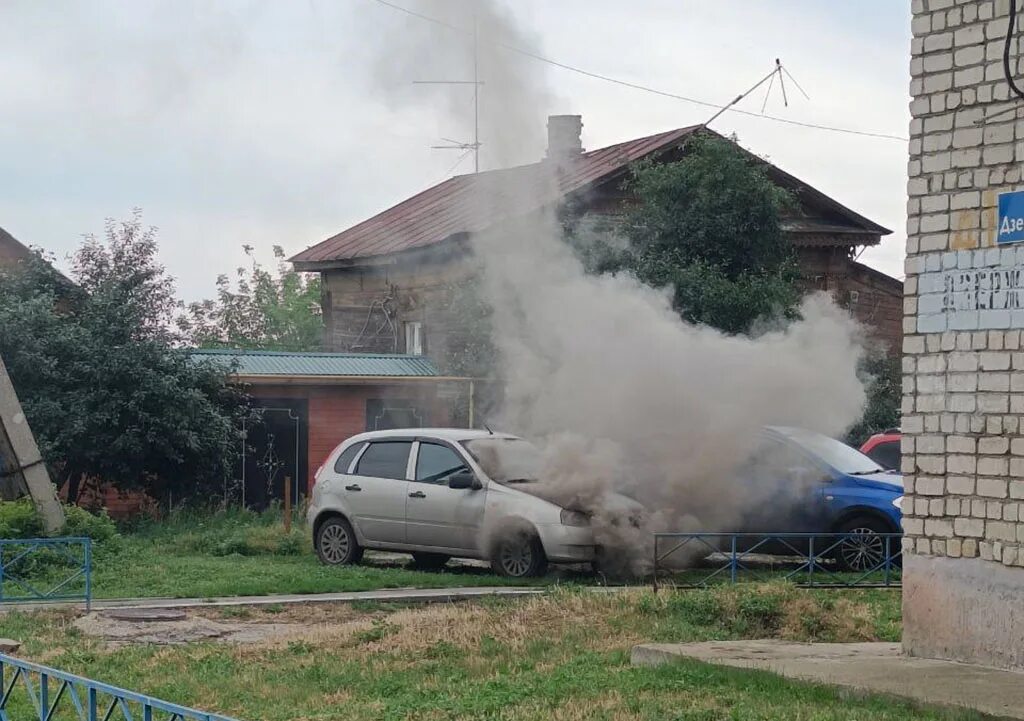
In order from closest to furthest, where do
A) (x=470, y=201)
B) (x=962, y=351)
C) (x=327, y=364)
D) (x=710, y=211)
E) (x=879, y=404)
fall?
(x=962, y=351) < (x=470, y=201) < (x=710, y=211) < (x=879, y=404) < (x=327, y=364)

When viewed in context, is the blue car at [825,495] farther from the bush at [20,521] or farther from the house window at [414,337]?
the house window at [414,337]

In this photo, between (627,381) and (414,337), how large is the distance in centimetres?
1596

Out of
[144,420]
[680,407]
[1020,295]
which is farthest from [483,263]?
[1020,295]

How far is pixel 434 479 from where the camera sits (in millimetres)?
18391

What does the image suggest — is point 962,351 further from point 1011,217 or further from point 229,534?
point 229,534

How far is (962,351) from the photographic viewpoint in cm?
1198

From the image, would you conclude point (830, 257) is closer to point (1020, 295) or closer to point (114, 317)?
point (114, 317)

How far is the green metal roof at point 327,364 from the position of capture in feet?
94.2

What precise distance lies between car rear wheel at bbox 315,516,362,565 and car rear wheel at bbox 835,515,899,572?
219 inches

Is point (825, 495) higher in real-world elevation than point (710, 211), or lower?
lower

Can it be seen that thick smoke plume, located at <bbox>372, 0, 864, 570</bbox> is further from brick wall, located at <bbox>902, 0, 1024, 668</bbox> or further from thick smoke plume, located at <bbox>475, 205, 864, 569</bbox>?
brick wall, located at <bbox>902, 0, 1024, 668</bbox>

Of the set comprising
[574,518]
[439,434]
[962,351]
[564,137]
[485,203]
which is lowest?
[574,518]

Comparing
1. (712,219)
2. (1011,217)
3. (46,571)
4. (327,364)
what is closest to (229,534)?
(46,571)

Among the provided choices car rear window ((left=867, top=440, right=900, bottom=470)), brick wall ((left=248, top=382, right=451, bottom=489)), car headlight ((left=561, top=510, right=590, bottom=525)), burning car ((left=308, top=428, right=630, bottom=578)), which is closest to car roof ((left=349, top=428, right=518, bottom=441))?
burning car ((left=308, top=428, right=630, bottom=578))
